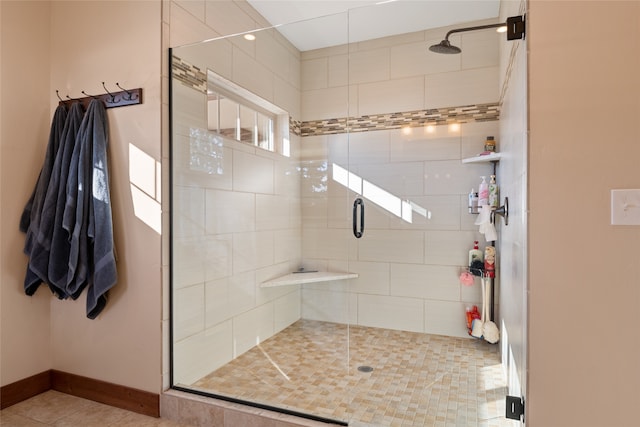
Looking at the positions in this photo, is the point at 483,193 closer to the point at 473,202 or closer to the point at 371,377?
the point at 473,202

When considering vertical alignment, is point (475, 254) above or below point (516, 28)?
below

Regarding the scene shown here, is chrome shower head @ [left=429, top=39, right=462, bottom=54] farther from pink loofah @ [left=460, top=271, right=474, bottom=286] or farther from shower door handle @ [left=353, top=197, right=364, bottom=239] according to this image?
pink loofah @ [left=460, top=271, right=474, bottom=286]

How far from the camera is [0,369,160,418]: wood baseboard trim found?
6.38 feet

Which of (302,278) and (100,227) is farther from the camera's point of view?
(302,278)

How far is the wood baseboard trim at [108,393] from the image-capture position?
1.94 metres

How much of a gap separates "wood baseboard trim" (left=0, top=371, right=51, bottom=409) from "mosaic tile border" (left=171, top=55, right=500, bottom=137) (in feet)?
6.39

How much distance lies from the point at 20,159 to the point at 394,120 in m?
2.39

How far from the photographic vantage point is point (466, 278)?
2477mm

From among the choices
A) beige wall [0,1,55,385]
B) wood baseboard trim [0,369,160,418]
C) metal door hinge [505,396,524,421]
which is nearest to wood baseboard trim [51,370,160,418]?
wood baseboard trim [0,369,160,418]

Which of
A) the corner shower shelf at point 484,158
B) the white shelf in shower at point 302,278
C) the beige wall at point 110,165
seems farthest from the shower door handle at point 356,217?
the beige wall at point 110,165

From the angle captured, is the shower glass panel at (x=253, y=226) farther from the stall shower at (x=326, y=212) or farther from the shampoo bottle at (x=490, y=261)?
the shampoo bottle at (x=490, y=261)

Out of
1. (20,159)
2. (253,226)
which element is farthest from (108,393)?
(20,159)
